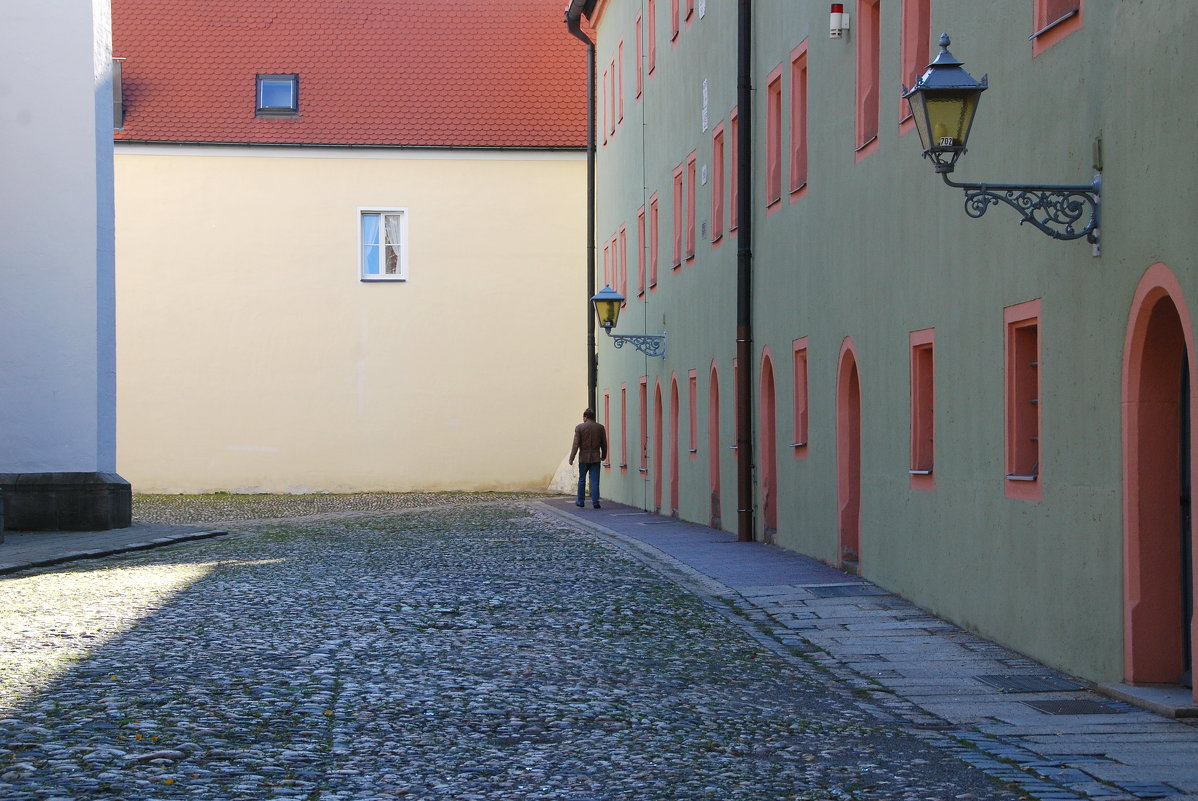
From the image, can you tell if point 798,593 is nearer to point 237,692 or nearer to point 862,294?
point 862,294

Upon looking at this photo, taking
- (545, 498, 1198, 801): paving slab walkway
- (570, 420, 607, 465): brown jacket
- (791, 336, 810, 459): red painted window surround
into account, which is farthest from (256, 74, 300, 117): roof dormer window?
(545, 498, 1198, 801): paving slab walkway

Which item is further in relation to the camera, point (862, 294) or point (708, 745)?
point (862, 294)

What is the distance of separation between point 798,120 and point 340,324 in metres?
24.0

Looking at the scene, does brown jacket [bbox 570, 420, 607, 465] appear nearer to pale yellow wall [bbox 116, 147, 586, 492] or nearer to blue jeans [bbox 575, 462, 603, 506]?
blue jeans [bbox 575, 462, 603, 506]

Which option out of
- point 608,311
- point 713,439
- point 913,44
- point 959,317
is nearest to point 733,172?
point 713,439

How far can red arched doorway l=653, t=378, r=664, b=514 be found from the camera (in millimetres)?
31125

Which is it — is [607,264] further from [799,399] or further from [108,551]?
[108,551]

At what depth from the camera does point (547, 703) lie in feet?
28.8

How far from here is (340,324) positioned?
4166 cm

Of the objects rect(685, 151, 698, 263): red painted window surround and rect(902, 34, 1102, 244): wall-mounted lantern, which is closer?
rect(902, 34, 1102, 244): wall-mounted lantern

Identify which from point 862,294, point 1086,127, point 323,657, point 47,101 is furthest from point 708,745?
point 47,101

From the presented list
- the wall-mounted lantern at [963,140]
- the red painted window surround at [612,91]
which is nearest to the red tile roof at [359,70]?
the red painted window surround at [612,91]

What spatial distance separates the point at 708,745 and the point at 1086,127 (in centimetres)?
433

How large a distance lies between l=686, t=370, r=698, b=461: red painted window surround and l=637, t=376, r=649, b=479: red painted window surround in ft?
15.0
